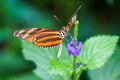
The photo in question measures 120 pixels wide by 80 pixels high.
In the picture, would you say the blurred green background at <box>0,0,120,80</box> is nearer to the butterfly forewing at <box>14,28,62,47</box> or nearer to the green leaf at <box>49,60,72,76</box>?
the butterfly forewing at <box>14,28,62,47</box>

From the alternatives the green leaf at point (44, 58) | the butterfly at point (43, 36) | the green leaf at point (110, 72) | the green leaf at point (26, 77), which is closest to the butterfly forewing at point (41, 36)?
the butterfly at point (43, 36)

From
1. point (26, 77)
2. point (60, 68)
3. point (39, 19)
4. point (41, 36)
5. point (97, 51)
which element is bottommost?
point (60, 68)

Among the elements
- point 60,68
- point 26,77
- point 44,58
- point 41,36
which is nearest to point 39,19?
point 26,77

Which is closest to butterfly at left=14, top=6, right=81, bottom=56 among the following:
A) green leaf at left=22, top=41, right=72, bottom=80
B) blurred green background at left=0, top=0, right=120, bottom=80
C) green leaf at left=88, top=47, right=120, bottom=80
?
green leaf at left=22, top=41, right=72, bottom=80

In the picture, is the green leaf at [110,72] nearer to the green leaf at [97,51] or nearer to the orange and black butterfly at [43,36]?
the green leaf at [97,51]

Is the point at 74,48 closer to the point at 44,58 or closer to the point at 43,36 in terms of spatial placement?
the point at 43,36

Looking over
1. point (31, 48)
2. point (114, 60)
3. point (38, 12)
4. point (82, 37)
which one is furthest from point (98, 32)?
point (31, 48)

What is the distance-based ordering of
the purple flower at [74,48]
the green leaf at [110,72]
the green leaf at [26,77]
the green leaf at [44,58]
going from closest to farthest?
the purple flower at [74,48] → the green leaf at [44,58] → the green leaf at [110,72] → the green leaf at [26,77]
